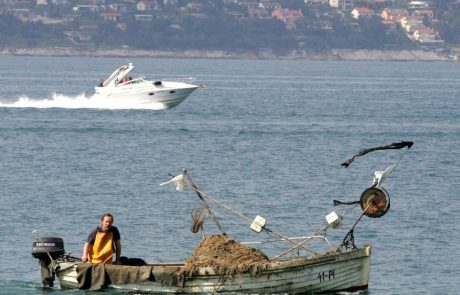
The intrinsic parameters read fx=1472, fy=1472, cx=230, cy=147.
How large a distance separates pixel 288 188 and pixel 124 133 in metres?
29.6

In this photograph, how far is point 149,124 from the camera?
89500mm

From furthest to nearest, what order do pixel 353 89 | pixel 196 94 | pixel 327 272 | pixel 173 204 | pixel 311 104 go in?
pixel 353 89 → pixel 196 94 → pixel 311 104 → pixel 173 204 → pixel 327 272

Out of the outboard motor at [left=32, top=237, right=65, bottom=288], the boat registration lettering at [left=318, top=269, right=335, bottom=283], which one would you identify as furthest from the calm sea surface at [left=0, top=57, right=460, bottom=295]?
the boat registration lettering at [left=318, top=269, right=335, bottom=283]

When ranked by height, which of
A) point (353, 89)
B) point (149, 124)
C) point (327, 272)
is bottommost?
point (353, 89)

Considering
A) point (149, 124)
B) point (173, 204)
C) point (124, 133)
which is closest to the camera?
point (173, 204)

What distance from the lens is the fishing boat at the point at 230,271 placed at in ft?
104

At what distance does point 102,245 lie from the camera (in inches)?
1280

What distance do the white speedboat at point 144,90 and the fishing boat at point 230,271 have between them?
64.5 m

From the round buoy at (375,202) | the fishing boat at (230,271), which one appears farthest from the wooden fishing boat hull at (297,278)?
the round buoy at (375,202)

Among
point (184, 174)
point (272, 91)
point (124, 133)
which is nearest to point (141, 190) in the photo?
point (184, 174)

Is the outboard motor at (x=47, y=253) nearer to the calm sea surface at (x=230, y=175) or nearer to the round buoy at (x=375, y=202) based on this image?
the calm sea surface at (x=230, y=175)

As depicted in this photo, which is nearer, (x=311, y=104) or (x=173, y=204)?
(x=173, y=204)

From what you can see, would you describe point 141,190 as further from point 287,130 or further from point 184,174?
point 287,130

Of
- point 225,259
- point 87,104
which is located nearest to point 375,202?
point 225,259
